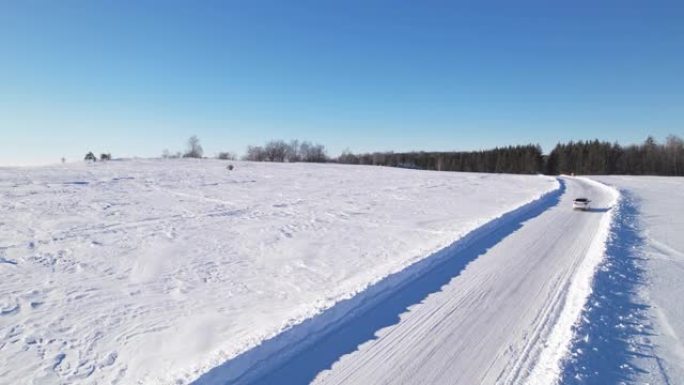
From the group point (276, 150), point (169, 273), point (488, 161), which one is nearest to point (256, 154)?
point (276, 150)

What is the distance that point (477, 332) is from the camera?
216 inches

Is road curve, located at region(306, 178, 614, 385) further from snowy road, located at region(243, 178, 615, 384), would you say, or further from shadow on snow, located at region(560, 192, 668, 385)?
shadow on snow, located at region(560, 192, 668, 385)

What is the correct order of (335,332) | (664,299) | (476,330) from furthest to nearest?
(664,299)
(476,330)
(335,332)

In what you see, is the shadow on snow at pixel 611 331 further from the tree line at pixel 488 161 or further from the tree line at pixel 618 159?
the tree line at pixel 618 159

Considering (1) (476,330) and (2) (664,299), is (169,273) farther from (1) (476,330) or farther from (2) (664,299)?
(2) (664,299)

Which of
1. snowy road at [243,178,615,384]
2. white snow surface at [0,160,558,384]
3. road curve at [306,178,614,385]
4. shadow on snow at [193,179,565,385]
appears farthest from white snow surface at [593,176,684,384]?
white snow surface at [0,160,558,384]

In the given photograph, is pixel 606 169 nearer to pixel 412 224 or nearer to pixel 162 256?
pixel 412 224

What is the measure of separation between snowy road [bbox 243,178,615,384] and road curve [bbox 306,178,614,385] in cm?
1

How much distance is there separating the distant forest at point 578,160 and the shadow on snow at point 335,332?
7773 centimetres

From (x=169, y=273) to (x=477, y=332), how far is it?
20.3 feet

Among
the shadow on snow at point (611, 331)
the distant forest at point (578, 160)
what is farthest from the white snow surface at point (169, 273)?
the distant forest at point (578, 160)

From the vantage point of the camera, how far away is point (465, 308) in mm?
6301

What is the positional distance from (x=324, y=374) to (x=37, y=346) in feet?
12.5

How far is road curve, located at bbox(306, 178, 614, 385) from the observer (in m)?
4.45
